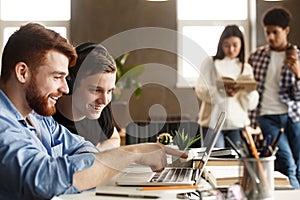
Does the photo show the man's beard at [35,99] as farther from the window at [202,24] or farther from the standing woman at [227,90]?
the window at [202,24]

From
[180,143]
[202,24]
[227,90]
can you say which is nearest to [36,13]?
[202,24]

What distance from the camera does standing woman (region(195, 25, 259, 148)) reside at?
441cm

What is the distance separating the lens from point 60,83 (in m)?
1.94

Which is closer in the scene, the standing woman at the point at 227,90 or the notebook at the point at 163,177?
the notebook at the point at 163,177

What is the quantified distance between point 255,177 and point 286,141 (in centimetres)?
290

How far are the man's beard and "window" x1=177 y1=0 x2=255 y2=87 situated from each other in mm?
3881

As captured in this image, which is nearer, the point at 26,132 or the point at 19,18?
the point at 26,132

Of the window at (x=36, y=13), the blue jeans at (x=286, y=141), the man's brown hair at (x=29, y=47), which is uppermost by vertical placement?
the window at (x=36, y=13)

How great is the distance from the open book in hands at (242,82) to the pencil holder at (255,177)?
3584 mm

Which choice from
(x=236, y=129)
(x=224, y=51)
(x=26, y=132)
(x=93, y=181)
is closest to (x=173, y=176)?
(x=93, y=181)

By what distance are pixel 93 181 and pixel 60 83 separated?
53 cm

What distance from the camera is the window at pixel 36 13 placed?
5.64 metres

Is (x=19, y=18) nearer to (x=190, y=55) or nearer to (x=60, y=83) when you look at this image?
(x=190, y=55)

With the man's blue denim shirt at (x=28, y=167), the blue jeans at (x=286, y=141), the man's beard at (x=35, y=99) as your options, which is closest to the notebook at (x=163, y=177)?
the man's blue denim shirt at (x=28, y=167)
